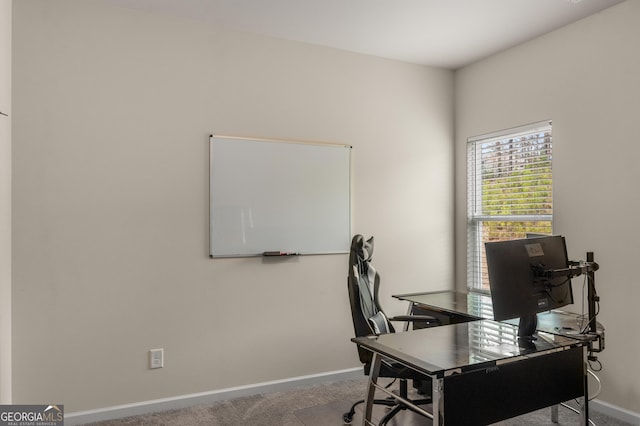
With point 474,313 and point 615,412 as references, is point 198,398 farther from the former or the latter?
point 615,412

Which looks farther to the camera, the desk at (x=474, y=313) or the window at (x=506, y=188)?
the window at (x=506, y=188)

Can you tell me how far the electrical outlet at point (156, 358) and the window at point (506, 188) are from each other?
111 inches

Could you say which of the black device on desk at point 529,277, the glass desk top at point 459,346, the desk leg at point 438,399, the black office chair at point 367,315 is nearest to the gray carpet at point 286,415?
the black office chair at point 367,315

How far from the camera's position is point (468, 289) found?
425cm

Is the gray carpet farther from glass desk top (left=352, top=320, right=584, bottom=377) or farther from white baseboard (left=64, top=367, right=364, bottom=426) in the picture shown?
glass desk top (left=352, top=320, right=584, bottom=377)

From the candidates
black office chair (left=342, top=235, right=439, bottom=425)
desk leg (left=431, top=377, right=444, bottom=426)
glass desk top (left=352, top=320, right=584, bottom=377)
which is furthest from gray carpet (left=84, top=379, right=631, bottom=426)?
desk leg (left=431, top=377, right=444, bottom=426)

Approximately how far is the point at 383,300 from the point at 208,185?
1.85 metres

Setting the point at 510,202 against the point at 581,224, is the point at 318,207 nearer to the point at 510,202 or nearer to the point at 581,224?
the point at 510,202

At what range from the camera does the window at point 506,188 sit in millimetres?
3576

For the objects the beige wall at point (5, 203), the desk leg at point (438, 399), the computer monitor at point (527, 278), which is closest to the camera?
the desk leg at point (438, 399)

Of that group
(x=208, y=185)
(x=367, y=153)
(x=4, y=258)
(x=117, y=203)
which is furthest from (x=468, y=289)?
(x=4, y=258)

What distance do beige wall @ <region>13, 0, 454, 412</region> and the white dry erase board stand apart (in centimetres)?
10

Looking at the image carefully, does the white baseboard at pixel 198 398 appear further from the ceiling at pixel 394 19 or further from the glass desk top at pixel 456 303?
the ceiling at pixel 394 19

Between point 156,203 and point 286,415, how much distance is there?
175 centimetres
